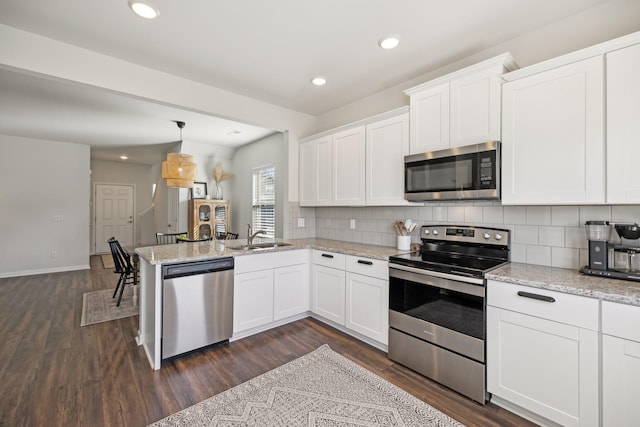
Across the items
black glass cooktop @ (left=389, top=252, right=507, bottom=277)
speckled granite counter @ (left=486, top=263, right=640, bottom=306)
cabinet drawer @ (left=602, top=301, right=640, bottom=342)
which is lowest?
cabinet drawer @ (left=602, top=301, right=640, bottom=342)

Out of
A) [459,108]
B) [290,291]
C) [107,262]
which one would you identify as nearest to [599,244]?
[459,108]

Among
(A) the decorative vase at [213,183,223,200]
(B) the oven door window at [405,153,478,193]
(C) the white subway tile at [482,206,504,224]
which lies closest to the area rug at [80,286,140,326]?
(A) the decorative vase at [213,183,223,200]

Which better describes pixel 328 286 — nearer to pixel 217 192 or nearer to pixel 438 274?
pixel 438 274

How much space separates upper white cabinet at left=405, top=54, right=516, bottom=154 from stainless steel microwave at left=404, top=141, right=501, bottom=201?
0.08 metres

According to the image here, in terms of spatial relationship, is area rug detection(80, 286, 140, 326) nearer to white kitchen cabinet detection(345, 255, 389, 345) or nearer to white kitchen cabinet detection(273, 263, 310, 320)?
white kitchen cabinet detection(273, 263, 310, 320)

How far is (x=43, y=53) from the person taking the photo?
2215mm

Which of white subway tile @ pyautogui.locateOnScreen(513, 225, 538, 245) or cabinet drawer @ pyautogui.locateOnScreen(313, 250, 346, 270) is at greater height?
white subway tile @ pyautogui.locateOnScreen(513, 225, 538, 245)

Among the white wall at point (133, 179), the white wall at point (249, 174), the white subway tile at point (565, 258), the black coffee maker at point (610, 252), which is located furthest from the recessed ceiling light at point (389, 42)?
the white wall at point (133, 179)

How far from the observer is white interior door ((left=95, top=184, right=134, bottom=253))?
8020 millimetres

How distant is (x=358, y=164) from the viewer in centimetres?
310

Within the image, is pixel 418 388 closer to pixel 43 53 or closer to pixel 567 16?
pixel 567 16

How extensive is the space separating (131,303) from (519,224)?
15.0 feet

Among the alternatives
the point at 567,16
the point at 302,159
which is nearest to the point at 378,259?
the point at 302,159

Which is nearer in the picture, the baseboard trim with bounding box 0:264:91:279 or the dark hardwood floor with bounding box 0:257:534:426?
the dark hardwood floor with bounding box 0:257:534:426
